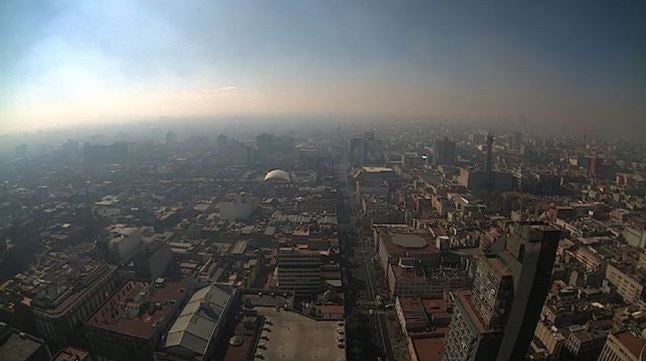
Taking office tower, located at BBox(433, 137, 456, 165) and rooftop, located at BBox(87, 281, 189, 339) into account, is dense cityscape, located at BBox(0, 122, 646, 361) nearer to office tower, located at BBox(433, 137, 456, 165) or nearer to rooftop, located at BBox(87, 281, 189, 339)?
rooftop, located at BBox(87, 281, 189, 339)

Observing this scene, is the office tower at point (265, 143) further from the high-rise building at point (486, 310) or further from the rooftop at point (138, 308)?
the high-rise building at point (486, 310)

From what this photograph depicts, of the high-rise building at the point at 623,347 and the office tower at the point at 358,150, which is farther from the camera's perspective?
the office tower at the point at 358,150

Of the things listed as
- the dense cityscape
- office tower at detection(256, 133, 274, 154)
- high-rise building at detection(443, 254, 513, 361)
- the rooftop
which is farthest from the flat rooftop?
office tower at detection(256, 133, 274, 154)

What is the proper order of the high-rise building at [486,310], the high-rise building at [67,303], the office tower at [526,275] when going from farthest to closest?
the high-rise building at [67,303] < the high-rise building at [486,310] < the office tower at [526,275]

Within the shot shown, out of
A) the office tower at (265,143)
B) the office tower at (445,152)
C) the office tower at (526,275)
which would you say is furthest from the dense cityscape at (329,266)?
the office tower at (265,143)

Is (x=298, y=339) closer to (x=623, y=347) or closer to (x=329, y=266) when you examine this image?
(x=329, y=266)

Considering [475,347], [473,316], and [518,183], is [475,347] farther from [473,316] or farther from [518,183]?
[518,183]

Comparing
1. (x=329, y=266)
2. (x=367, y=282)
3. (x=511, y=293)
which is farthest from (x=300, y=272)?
(x=511, y=293)
